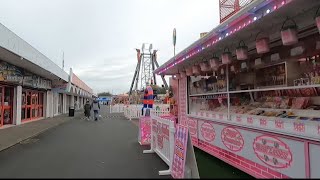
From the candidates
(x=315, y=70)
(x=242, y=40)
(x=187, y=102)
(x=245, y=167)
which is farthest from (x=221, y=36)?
(x=187, y=102)

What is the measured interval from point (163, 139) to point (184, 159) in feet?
7.61

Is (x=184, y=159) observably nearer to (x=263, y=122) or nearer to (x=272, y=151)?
(x=272, y=151)

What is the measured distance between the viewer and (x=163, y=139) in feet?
23.2

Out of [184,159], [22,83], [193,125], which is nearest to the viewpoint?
[184,159]

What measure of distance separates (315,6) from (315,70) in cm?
153

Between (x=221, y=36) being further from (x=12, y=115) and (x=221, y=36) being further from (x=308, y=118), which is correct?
(x=12, y=115)

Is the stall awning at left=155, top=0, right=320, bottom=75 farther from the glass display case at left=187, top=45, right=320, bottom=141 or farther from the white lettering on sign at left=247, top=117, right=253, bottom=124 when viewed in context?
the white lettering on sign at left=247, top=117, right=253, bottom=124

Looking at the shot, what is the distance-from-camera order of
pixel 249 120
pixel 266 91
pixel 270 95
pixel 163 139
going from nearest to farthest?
pixel 249 120, pixel 270 95, pixel 266 91, pixel 163 139

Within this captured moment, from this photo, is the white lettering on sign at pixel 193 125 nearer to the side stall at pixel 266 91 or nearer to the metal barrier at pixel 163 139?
the side stall at pixel 266 91

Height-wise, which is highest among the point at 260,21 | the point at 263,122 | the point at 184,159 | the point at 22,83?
the point at 260,21

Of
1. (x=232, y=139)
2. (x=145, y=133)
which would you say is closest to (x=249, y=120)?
(x=232, y=139)

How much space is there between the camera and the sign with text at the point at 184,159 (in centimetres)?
460

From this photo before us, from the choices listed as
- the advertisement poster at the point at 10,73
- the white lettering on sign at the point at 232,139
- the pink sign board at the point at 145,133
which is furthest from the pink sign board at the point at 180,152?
the advertisement poster at the point at 10,73

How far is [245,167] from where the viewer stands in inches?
240
